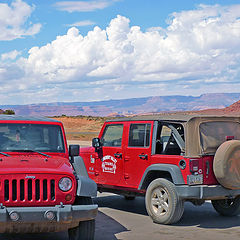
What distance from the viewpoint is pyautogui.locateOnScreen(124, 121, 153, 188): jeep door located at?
29.8ft

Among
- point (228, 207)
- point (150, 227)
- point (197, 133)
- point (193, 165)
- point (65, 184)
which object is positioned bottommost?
point (150, 227)

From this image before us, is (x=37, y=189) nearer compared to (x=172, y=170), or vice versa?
(x=37, y=189)

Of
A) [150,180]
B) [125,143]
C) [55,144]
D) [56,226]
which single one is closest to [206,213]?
[150,180]

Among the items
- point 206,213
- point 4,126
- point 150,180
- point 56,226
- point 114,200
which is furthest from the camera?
point 114,200

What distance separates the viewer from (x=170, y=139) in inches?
360

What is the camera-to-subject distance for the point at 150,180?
29.8 feet

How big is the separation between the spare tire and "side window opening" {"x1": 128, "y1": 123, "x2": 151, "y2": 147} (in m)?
1.50

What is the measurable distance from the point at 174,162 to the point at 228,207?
5.94 ft

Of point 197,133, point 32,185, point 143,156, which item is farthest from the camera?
point 143,156

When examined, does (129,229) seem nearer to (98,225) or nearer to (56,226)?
(98,225)

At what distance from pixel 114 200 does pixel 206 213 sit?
2.52 meters

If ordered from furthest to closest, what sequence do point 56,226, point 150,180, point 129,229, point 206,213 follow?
point 206,213, point 150,180, point 129,229, point 56,226

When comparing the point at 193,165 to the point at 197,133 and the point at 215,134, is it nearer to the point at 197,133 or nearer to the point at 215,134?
the point at 197,133

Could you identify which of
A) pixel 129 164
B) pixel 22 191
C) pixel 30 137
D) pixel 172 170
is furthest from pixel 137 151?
pixel 22 191
